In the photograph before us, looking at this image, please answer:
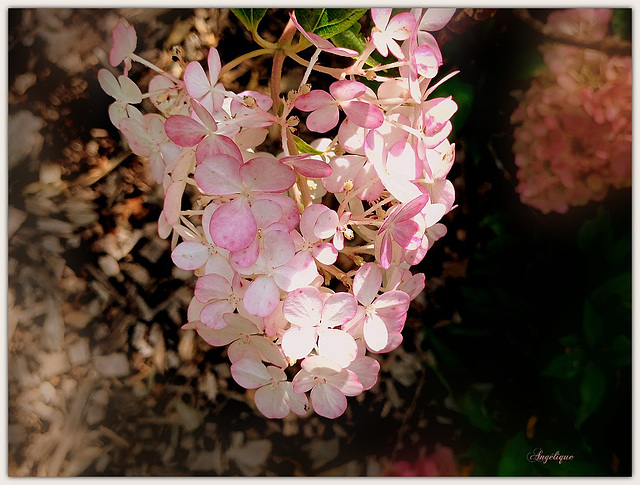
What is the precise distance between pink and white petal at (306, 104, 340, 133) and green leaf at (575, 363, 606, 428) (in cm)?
59

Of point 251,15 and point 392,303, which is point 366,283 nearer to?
point 392,303

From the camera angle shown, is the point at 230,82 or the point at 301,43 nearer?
the point at 301,43

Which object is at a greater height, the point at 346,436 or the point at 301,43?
the point at 301,43

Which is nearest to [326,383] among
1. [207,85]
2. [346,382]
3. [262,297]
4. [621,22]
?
[346,382]

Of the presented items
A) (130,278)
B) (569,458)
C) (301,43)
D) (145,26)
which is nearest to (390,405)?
(569,458)

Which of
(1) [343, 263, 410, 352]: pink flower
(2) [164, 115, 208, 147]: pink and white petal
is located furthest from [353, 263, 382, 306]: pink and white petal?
(2) [164, 115, 208, 147]: pink and white petal

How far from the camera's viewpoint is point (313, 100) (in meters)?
0.49

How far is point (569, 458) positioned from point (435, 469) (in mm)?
208

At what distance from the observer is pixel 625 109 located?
0.77 metres

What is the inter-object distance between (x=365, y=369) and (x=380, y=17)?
0.37m

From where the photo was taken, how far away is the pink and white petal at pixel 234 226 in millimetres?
467

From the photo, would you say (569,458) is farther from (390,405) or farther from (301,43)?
(301,43)

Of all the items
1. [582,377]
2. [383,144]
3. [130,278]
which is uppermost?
[383,144]

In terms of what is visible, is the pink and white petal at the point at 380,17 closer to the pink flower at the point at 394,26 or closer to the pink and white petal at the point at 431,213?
the pink flower at the point at 394,26
